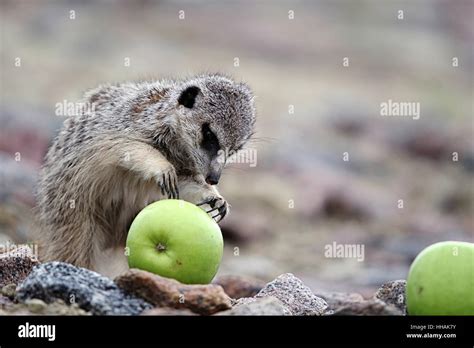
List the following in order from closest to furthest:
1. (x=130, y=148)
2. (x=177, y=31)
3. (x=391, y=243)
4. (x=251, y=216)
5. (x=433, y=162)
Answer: (x=130, y=148), (x=391, y=243), (x=251, y=216), (x=433, y=162), (x=177, y=31)

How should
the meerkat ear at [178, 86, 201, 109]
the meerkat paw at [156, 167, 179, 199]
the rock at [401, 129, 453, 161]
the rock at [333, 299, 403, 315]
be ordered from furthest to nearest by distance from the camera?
the rock at [401, 129, 453, 161] < the meerkat ear at [178, 86, 201, 109] < the meerkat paw at [156, 167, 179, 199] < the rock at [333, 299, 403, 315]

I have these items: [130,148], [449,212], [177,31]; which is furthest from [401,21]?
[130,148]

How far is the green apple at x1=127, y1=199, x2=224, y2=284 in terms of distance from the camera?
6.34 m

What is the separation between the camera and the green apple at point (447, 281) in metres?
5.83

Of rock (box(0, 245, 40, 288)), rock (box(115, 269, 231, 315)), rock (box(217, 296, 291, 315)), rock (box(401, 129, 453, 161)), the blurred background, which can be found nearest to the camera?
rock (box(217, 296, 291, 315))

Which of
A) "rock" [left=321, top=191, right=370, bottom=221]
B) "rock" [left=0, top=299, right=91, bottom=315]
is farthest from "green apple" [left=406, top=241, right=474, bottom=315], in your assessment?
"rock" [left=321, top=191, right=370, bottom=221]

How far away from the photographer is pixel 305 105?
102 feet

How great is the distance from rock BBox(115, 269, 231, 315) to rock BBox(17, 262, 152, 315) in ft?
0.20

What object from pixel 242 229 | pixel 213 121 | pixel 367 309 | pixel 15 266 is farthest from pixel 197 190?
pixel 242 229

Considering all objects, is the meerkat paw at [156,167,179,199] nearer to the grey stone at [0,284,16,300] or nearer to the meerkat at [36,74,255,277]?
the meerkat at [36,74,255,277]

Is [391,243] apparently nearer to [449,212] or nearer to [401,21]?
[449,212]

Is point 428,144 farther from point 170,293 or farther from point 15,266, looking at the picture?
point 170,293
